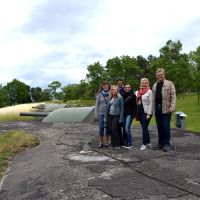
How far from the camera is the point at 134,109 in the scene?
37.6 feet

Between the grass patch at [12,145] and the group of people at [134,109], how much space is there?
2.58 metres

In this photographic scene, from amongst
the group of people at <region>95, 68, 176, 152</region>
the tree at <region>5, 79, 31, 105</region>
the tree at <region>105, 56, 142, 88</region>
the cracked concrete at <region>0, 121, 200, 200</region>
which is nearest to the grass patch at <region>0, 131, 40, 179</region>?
the cracked concrete at <region>0, 121, 200, 200</region>

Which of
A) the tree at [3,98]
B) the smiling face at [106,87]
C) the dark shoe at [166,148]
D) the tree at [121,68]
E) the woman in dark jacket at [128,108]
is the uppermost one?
the tree at [121,68]

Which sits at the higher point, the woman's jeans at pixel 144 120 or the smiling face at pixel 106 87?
the smiling face at pixel 106 87

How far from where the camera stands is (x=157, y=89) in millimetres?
10914

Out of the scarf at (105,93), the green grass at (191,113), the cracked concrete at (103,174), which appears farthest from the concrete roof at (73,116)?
the scarf at (105,93)

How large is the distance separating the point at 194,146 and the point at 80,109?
564 inches

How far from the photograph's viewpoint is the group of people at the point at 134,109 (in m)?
10.8

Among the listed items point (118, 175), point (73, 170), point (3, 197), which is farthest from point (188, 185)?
point (3, 197)

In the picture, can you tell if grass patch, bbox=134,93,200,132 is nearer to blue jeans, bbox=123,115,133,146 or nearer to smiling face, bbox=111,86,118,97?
blue jeans, bbox=123,115,133,146

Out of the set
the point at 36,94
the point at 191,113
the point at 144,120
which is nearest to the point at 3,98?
the point at 36,94

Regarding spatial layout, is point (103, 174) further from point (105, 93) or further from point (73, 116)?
point (73, 116)

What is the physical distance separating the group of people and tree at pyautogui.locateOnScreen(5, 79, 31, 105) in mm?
102305

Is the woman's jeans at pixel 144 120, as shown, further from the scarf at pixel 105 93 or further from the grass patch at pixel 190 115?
the grass patch at pixel 190 115
